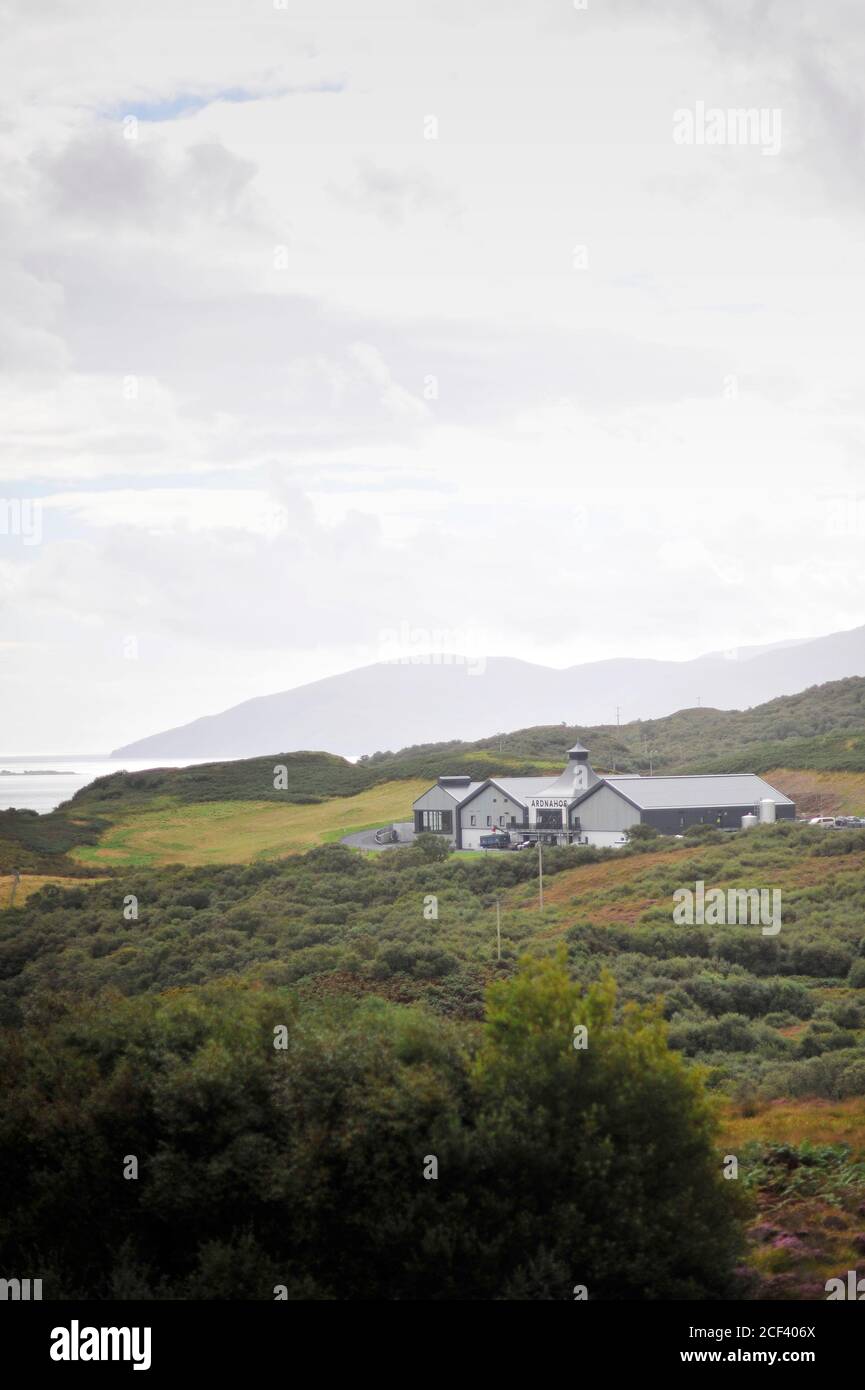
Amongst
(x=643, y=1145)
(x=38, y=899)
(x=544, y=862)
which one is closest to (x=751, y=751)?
(x=544, y=862)

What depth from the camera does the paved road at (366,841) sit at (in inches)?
2284

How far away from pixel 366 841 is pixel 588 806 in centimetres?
1078

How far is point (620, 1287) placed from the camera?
1284 cm

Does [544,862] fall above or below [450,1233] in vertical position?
above

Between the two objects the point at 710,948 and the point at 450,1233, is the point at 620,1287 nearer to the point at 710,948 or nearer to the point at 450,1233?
the point at 450,1233

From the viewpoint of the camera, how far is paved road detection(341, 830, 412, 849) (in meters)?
58.0

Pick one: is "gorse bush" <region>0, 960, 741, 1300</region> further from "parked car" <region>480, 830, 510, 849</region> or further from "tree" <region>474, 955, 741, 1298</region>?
"parked car" <region>480, 830, 510, 849</region>

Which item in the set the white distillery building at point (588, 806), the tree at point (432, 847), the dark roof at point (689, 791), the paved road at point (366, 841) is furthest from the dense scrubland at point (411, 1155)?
the paved road at point (366, 841)

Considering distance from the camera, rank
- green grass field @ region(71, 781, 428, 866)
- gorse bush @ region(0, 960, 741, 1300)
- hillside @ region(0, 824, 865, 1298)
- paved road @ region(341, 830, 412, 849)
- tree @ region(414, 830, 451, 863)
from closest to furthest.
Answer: gorse bush @ region(0, 960, 741, 1300), hillside @ region(0, 824, 865, 1298), tree @ region(414, 830, 451, 863), paved road @ region(341, 830, 412, 849), green grass field @ region(71, 781, 428, 866)

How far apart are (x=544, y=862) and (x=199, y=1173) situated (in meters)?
35.5

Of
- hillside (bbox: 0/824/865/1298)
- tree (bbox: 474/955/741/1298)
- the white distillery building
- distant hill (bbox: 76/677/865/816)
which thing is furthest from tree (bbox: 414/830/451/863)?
tree (bbox: 474/955/741/1298)

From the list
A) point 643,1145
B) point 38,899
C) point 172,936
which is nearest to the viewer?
point 643,1145

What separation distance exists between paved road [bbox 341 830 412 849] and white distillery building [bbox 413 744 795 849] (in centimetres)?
219

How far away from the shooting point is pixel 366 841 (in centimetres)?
6025
